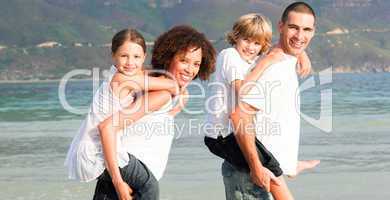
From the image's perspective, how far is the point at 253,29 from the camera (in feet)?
11.9

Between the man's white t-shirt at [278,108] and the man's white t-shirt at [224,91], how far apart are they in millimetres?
128

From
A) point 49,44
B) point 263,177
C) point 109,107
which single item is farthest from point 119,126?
point 49,44

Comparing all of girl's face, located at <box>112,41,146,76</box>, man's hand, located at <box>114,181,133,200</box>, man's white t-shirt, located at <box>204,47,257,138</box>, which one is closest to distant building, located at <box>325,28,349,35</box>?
man's white t-shirt, located at <box>204,47,257,138</box>

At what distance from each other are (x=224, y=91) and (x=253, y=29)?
320 millimetres

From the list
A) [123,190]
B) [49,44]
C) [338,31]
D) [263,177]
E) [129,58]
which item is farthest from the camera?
[338,31]

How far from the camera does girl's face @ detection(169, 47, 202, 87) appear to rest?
11.2 ft

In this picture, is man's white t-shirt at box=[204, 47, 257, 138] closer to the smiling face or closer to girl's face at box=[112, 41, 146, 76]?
the smiling face

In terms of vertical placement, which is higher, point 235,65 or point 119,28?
point 119,28

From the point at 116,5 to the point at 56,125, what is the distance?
7080 inches

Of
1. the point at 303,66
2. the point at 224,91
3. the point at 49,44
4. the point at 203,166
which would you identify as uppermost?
the point at 49,44

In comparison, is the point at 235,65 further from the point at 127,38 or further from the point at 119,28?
the point at 119,28

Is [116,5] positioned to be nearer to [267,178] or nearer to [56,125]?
[56,125]

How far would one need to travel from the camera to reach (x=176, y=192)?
350 inches

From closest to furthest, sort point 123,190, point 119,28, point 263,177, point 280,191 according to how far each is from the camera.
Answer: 1. point 123,190
2. point 263,177
3. point 280,191
4. point 119,28
